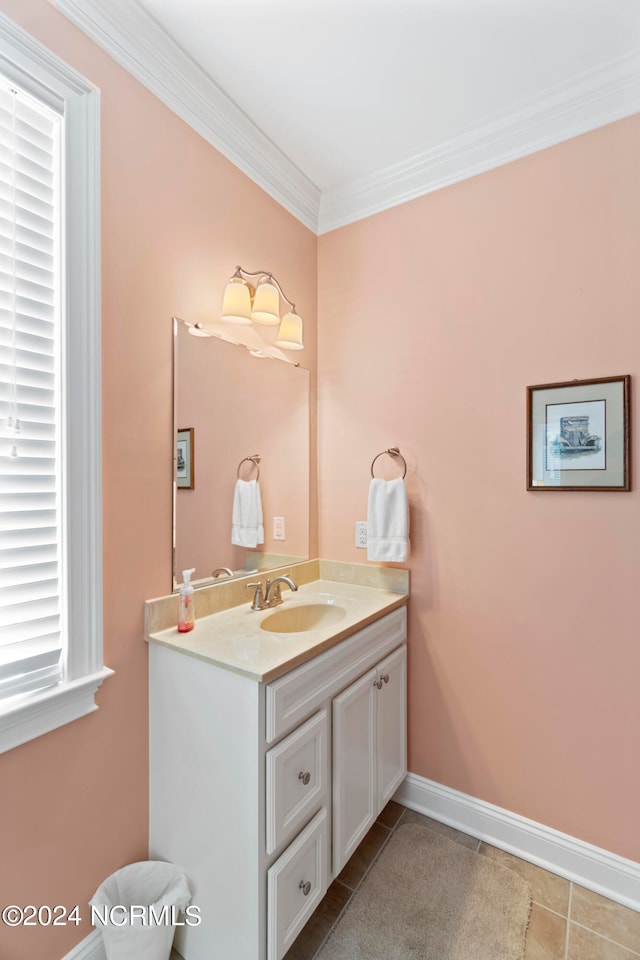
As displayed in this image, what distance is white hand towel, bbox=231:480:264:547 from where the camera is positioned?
5.60 feet

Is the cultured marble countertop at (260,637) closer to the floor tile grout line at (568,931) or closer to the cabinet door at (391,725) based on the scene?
the cabinet door at (391,725)

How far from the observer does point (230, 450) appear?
1.68 m

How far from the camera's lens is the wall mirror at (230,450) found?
57.8 inches

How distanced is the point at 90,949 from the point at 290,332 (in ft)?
6.73

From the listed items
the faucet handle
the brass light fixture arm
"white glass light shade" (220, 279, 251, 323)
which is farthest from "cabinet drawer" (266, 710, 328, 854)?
the brass light fixture arm

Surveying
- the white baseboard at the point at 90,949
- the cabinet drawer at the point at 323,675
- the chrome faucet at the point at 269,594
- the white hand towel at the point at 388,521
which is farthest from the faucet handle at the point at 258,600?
the white baseboard at the point at 90,949

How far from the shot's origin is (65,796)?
1.14 meters

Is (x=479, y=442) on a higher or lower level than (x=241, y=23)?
lower

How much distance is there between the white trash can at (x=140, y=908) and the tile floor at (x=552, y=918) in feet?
0.65

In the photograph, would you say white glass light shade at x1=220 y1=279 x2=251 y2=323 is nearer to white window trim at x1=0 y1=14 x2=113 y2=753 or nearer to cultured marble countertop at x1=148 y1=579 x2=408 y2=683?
white window trim at x1=0 y1=14 x2=113 y2=753

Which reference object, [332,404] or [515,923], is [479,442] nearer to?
[332,404]

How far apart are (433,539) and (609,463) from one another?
68 centimetres

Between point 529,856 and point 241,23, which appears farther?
point 529,856

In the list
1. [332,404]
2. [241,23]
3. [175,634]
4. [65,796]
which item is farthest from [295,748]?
[241,23]
